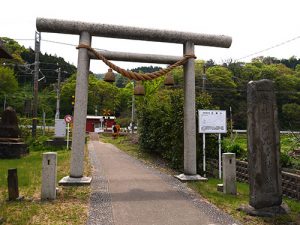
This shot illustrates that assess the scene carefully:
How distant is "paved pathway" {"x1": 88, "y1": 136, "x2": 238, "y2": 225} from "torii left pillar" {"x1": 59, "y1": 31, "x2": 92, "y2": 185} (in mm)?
666

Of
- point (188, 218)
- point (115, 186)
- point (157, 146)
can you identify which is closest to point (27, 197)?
point (115, 186)

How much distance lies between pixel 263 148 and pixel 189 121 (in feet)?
10.8

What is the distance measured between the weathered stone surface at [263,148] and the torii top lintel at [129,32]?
10.9 ft

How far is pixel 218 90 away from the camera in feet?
173

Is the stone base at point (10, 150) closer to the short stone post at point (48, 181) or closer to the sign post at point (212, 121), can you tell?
the short stone post at point (48, 181)

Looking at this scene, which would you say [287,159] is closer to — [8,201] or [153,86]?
[8,201]

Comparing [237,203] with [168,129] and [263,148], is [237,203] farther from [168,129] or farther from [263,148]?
[168,129]

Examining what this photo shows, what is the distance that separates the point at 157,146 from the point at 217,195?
8.82 m

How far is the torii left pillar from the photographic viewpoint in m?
8.46

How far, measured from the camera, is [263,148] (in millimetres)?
6270

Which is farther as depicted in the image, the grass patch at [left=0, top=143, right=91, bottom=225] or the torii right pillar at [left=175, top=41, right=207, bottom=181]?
the torii right pillar at [left=175, top=41, right=207, bottom=181]

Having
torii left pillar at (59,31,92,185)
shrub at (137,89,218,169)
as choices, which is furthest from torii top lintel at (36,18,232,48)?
shrub at (137,89,218,169)

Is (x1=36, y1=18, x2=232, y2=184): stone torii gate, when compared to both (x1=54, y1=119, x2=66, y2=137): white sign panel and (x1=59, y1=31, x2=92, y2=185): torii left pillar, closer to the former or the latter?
(x1=59, y1=31, x2=92, y2=185): torii left pillar

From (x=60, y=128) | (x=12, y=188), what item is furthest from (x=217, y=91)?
(x=12, y=188)
